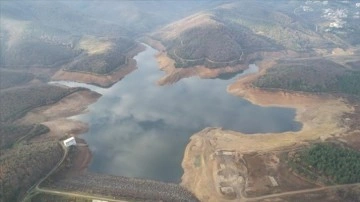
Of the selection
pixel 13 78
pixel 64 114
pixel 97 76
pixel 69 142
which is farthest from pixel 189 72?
pixel 69 142

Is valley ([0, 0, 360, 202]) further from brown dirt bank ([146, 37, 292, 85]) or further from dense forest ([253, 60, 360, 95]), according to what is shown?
brown dirt bank ([146, 37, 292, 85])

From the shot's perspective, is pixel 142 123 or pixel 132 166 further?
pixel 142 123

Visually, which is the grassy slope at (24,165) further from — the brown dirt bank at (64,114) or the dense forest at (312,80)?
the dense forest at (312,80)

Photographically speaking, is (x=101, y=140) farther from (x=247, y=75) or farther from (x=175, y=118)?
(x=247, y=75)

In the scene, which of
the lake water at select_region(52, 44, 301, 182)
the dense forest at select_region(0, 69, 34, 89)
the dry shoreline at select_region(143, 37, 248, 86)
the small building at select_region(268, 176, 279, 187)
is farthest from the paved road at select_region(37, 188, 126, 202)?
the dense forest at select_region(0, 69, 34, 89)

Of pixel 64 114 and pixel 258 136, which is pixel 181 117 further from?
pixel 64 114

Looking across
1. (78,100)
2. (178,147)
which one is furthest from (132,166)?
(78,100)
